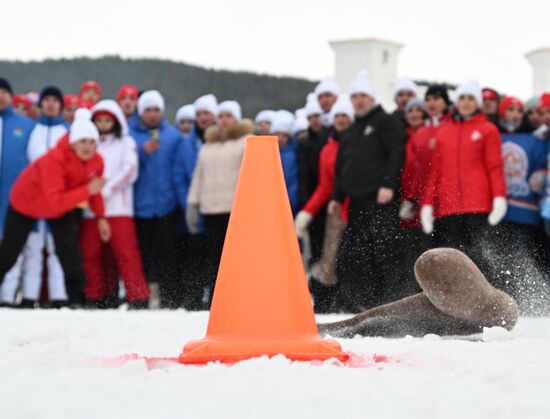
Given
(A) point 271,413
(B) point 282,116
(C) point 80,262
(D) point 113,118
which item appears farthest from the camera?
(B) point 282,116

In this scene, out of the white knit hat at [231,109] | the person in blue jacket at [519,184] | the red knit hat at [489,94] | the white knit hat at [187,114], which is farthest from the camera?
the white knit hat at [187,114]

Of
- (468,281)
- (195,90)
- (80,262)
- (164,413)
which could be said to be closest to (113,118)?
(80,262)

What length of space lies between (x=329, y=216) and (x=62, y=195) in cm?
220

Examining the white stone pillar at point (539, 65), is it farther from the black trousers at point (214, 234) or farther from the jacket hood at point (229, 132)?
the black trousers at point (214, 234)

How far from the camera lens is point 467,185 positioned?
8305mm

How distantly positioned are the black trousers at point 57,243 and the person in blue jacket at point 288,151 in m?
2.16

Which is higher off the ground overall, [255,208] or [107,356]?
[255,208]

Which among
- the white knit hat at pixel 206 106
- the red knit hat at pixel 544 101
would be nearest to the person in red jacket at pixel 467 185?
the red knit hat at pixel 544 101

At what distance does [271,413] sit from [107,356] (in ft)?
5.17

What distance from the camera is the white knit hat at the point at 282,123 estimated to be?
1070cm

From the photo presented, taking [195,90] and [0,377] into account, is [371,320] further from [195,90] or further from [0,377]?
[195,90]

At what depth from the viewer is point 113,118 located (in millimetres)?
9750

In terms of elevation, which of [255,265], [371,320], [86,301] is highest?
[255,265]

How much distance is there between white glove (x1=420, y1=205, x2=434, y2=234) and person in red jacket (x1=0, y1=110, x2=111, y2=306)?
8.62 feet
